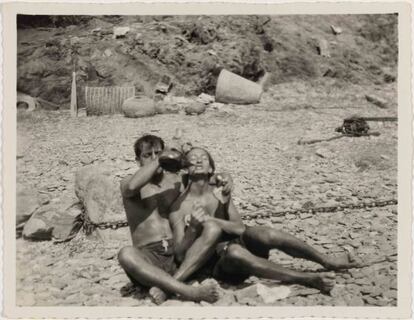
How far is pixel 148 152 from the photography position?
14.6 ft

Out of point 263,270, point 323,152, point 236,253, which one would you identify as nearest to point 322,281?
point 263,270

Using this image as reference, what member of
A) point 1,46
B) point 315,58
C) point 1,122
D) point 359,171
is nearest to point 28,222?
point 1,122

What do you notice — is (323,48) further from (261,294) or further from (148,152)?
(261,294)

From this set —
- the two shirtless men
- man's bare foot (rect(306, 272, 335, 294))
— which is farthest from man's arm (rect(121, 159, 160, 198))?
man's bare foot (rect(306, 272, 335, 294))

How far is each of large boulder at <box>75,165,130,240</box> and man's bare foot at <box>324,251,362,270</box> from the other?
151cm

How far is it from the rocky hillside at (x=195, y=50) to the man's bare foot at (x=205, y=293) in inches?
89.6

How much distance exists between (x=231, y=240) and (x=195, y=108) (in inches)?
80.9

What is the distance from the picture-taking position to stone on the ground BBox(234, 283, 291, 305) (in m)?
4.25

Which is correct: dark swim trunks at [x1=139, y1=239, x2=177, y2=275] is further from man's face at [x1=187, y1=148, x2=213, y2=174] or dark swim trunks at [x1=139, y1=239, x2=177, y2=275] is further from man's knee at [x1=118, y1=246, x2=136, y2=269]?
man's face at [x1=187, y1=148, x2=213, y2=174]

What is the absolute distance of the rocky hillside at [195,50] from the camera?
17.7ft

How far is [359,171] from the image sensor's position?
17.2 ft

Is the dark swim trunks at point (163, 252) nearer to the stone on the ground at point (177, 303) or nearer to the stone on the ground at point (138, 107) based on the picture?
the stone on the ground at point (177, 303)

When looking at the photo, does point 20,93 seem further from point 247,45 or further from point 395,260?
point 395,260

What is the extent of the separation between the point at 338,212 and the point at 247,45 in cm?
227
